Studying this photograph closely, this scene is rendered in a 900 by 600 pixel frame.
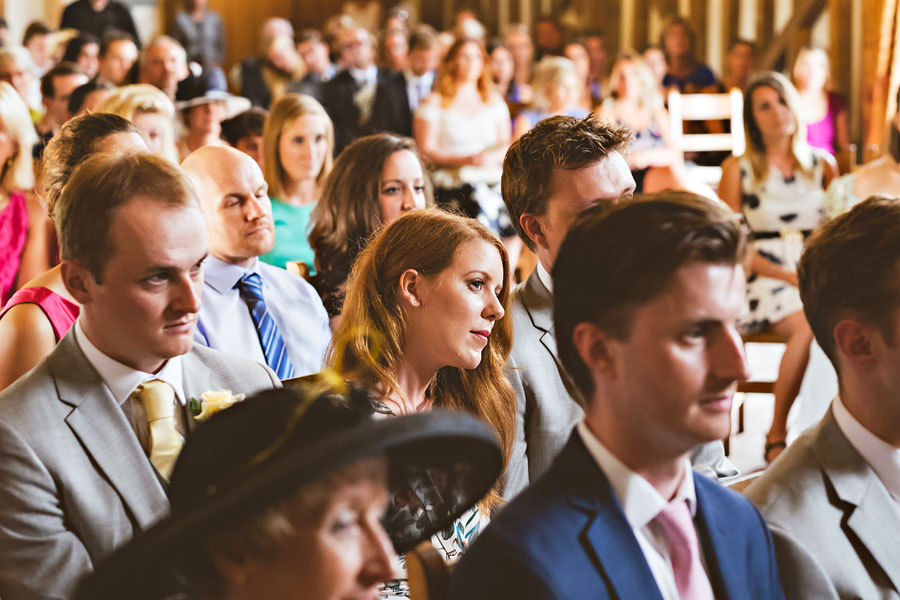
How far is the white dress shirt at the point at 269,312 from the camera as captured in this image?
103 inches

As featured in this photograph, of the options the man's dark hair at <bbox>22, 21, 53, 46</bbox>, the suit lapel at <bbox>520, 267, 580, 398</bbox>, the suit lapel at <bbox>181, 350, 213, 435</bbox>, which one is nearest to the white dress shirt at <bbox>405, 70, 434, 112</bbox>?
the man's dark hair at <bbox>22, 21, 53, 46</bbox>

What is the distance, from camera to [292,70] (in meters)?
8.37

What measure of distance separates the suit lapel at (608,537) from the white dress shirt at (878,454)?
1.64 feet

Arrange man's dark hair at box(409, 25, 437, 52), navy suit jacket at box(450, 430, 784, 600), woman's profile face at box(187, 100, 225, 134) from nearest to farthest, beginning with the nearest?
navy suit jacket at box(450, 430, 784, 600)
woman's profile face at box(187, 100, 225, 134)
man's dark hair at box(409, 25, 437, 52)

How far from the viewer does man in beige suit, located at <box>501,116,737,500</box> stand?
7.16 feet

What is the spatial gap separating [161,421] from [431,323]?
2.10ft

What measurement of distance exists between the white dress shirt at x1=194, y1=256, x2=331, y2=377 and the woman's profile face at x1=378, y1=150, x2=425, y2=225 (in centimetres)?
53

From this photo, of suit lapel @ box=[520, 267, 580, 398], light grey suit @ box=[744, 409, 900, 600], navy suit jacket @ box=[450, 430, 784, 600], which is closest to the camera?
navy suit jacket @ box=[450, 430, 784, 600]

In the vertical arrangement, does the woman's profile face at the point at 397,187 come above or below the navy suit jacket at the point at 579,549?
below

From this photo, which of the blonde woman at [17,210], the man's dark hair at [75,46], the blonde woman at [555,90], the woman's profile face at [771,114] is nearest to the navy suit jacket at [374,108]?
the blonde woman at [555,90]

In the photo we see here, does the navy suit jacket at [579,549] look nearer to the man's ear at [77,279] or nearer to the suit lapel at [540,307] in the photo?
the man's ear at [77,279]

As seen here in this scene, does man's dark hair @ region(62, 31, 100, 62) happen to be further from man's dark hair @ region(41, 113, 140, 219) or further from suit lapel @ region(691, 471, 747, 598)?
suit lapel @ region(691, 471, 747, 598)

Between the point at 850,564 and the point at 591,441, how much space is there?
1.52ft

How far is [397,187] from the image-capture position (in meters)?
3.45
